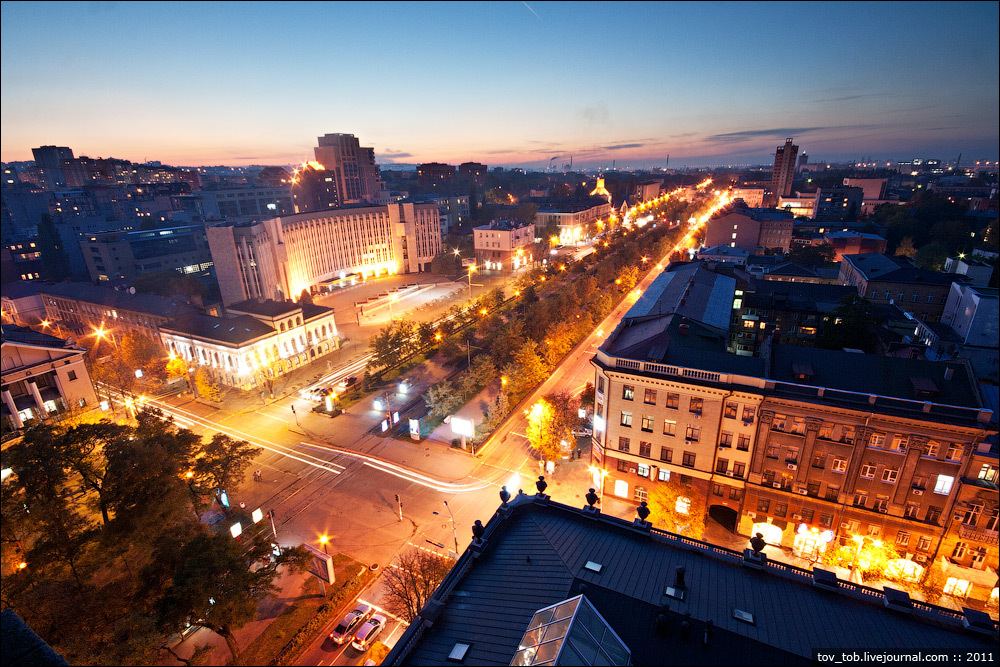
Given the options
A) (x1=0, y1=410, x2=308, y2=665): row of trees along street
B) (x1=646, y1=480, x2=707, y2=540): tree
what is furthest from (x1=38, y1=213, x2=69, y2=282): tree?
(x1=646, y1=480, x2=707, y2=540): tree

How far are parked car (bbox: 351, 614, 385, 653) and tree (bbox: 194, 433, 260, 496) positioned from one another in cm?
1812

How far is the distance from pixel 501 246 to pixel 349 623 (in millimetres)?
119006

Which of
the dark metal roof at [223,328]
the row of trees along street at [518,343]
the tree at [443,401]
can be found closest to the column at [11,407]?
the dark metal roof at [223,328]

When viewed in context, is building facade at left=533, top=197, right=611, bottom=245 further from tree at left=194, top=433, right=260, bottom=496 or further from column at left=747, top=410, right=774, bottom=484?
tree at left=194, top=433, right=260, bottom=496

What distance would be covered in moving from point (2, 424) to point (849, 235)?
15506 cm

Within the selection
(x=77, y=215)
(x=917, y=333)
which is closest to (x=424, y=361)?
(x=917, y=333)

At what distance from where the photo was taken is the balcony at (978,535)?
94.9 feet

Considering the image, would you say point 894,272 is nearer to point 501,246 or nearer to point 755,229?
point 755,229

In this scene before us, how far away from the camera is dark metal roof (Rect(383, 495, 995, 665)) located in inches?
Answer: 610

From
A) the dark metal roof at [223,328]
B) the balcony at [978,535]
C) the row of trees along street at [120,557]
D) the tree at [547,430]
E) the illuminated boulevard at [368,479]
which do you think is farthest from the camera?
the dark metal roof at [223,328]

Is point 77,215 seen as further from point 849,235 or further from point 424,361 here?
point 849,235

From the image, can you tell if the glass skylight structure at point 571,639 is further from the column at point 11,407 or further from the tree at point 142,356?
the tree at point 142,356

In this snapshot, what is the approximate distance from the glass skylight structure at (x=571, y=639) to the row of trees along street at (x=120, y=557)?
17.6 metres

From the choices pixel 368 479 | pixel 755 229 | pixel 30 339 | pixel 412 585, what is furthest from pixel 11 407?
pixel 755 229
